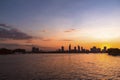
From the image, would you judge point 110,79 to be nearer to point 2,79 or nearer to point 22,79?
point 22,79

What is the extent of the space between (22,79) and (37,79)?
3.87 meters

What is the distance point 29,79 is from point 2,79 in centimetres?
681

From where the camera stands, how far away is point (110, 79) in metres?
46.2

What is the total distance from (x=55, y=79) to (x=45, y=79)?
2403 mm

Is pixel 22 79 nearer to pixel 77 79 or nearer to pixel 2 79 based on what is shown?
pixel 2 79

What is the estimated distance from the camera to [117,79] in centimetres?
4609

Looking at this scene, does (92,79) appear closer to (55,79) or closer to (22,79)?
(55,79)

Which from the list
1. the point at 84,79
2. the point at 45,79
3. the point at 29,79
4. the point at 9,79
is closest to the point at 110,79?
the point at 84,79

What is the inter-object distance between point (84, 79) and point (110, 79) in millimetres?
6361

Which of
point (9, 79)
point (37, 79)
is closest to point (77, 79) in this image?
point (37, 79)

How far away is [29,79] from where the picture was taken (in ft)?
150

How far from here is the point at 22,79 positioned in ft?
152

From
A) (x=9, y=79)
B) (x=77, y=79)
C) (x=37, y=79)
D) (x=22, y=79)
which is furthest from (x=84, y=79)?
(x=9, y=79)

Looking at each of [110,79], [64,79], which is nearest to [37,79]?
[64,79]
